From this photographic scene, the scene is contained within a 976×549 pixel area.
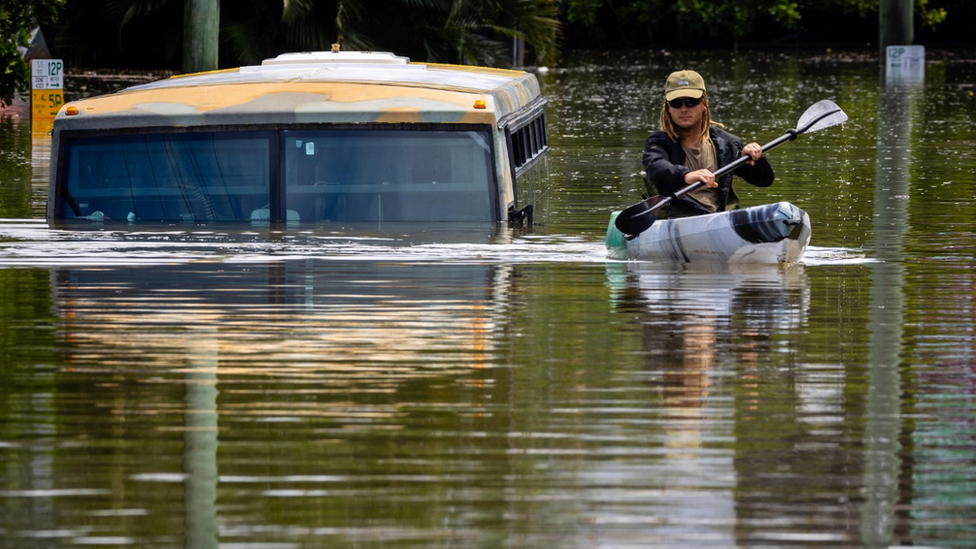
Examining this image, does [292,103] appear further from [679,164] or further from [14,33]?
[14,33]

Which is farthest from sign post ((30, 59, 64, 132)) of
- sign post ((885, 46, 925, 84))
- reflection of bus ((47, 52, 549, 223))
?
sign post ((885, 46, 925, 84))

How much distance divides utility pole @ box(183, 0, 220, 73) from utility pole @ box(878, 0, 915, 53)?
26928mm

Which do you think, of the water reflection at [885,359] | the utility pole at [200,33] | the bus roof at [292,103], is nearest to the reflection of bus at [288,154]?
the bus roof at [292,103]

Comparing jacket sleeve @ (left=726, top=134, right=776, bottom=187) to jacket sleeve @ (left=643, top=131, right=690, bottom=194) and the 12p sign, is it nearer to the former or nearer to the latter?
jacket sleeve @ (left=643, top=131, right=690, bottom=194)

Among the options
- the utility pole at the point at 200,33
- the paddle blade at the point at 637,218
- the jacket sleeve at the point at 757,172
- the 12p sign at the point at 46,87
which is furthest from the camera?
the 12p sign at the point at 46,87

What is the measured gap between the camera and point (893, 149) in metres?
24.0

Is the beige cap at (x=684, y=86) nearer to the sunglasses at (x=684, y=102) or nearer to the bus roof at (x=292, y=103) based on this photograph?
the sunglasses at (x=684, y=102)

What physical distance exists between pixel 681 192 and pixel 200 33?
11589mm

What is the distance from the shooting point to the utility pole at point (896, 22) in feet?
153

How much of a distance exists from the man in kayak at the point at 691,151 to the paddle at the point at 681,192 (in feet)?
0.19

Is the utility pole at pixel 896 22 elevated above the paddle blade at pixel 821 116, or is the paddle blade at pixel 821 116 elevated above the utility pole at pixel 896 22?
the utility pole at pixel 896 22

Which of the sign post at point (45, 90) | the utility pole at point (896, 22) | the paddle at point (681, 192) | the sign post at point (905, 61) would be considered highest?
the utility pole at point (896, 22)

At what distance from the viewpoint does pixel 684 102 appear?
12.0 m

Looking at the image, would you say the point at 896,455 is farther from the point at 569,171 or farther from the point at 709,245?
the point at 569,171
